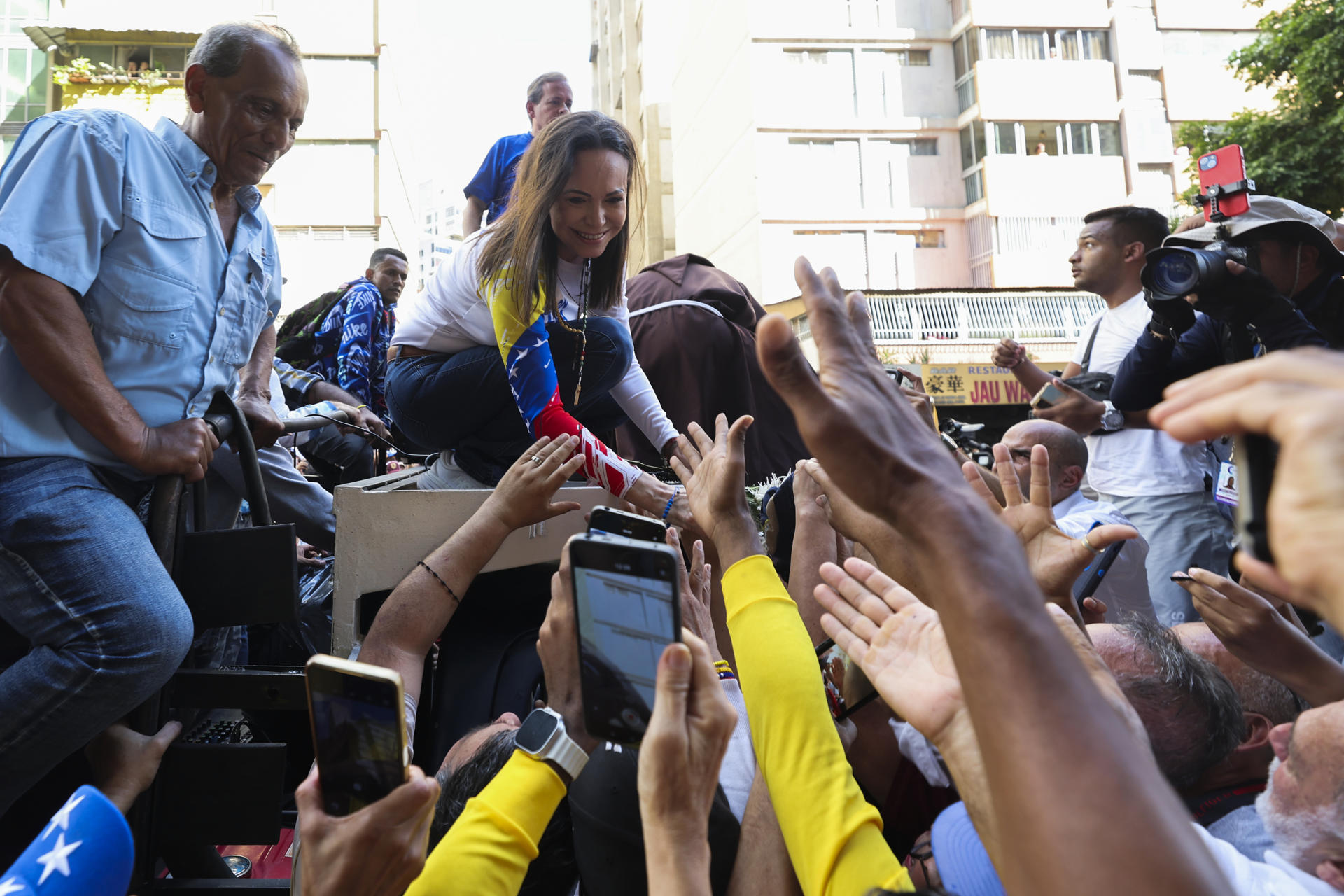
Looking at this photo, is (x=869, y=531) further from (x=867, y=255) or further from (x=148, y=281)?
(x=867, y=255)

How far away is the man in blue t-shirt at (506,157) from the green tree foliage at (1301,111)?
→ 1515cm

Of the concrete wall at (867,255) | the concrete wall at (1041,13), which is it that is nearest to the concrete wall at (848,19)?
the concrete wall at (1041,13)

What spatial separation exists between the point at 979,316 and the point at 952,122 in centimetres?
1028

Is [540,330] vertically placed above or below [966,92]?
below

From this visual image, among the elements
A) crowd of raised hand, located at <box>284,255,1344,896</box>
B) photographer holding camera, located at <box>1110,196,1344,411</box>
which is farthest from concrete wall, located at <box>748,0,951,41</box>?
crowd of raised hand, located at <box>284,255,1344,896</box>

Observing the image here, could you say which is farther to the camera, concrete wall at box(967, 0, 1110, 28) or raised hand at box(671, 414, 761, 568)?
concrete wall at box(967, 0, 1110, 28)

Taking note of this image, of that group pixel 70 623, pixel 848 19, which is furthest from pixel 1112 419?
pixel 848 19

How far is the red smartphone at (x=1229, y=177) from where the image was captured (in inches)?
119

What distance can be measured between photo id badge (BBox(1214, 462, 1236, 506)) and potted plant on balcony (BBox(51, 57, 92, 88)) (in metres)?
22.4

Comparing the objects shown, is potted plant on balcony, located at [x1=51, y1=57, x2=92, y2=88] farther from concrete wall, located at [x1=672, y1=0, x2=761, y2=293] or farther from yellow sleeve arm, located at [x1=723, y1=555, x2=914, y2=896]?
yellow sleeve arm, located at [x1=723, y1=555, x2=914, y2=896]

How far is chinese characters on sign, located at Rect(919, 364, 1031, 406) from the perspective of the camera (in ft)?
36.8

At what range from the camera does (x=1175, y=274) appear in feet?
9.32

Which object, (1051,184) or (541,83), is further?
(1051,184)

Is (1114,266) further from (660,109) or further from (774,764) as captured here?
(660,109)
